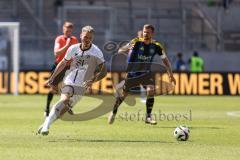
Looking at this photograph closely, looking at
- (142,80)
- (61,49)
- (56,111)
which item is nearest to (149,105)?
(142,80)

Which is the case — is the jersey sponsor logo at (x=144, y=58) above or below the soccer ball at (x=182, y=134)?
above

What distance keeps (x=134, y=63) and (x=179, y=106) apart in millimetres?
7140

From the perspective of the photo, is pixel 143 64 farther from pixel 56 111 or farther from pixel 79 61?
pixel 56 111

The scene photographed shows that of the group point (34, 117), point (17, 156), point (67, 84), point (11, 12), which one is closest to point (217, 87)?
point (11, 12)

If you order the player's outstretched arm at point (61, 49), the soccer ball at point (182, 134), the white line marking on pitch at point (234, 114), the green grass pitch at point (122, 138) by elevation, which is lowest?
the white line marking on pitch at point (234, 114)

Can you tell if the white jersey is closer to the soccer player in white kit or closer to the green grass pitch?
the soccer player in white kit

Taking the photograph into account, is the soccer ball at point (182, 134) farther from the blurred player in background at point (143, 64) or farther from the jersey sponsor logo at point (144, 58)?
the jersey sponsor logo at point (144, 58)

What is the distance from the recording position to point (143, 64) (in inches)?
721

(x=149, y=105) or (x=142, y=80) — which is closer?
(x=149, y=105)

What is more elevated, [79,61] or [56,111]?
[79,61]

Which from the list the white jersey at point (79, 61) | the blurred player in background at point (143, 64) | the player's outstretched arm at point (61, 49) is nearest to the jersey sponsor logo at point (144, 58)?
the blurred player in background at point (143, 64)

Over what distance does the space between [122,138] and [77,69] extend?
1.59 meters

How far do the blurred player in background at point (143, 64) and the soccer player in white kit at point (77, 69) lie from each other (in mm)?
3068

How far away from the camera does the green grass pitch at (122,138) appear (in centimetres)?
1119
